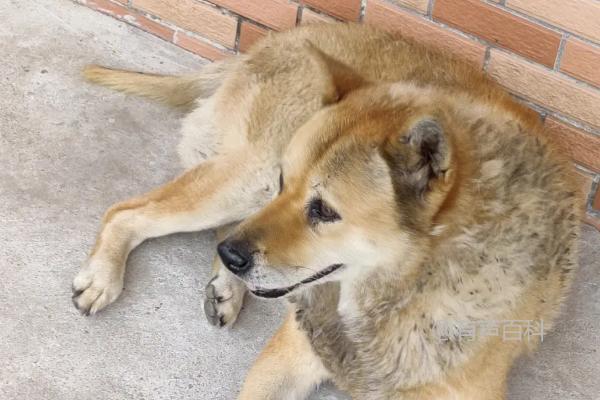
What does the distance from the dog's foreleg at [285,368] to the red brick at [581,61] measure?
1.46 m

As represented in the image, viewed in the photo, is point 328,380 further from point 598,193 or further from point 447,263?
point 598,193

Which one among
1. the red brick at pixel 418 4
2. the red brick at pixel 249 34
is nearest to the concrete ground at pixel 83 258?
the red brick at pixel 249 34

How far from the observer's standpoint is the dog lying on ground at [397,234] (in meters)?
2.20

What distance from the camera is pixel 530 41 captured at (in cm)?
320

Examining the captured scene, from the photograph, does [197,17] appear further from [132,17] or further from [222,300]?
[222,300]

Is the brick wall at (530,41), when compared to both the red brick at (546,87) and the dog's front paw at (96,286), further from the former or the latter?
the dog's front paw at (96,286)

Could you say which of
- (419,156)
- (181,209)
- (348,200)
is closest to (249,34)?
(181,209)

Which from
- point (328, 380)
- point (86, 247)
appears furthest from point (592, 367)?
point (86, 247)

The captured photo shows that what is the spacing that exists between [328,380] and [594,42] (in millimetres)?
1612

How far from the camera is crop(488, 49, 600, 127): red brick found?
322 centimetres

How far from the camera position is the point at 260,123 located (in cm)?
303

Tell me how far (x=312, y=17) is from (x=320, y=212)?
1.60 m

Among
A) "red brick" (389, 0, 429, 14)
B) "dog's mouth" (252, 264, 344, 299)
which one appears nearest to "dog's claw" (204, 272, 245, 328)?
"dog's mouth" (252, 264, 344, 299)

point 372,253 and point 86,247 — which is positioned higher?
point 372,253
